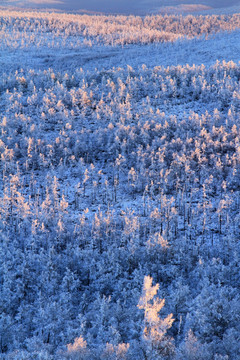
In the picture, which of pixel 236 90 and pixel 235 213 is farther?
pixel 236 90

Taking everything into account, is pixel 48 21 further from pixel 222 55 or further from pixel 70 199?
pixel 70 199

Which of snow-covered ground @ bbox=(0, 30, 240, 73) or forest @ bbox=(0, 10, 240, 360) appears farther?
snow-covered ground @ bbox=(0, 30, 240, 73)

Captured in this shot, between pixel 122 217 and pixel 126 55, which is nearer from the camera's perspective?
pixel 122 217

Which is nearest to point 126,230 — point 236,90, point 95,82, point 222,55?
point 236,90

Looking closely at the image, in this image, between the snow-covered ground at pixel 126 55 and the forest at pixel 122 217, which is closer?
the forest at pixel 122 217

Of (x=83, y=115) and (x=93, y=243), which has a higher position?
(x=83, y=115)

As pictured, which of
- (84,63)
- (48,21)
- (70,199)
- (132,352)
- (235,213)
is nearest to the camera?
(132,352)

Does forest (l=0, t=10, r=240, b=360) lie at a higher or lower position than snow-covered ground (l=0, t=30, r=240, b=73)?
lower

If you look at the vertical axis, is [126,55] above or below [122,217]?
above
